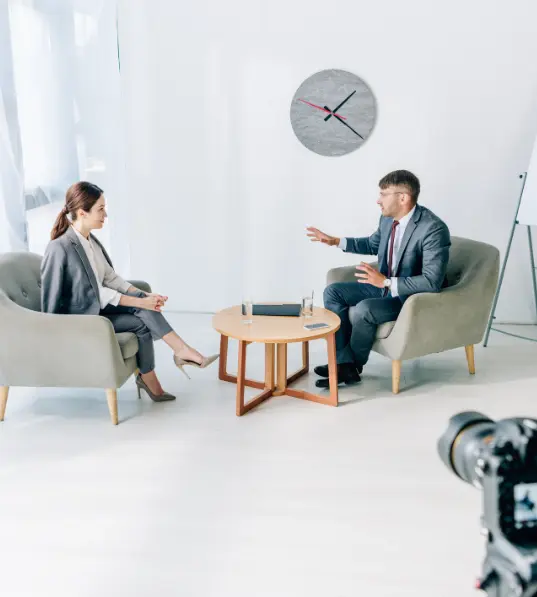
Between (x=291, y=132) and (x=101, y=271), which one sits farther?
(x=291, y=132)

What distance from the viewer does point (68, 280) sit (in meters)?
3.04

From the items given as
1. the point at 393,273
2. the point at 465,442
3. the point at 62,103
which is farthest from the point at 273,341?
the point at 62,103

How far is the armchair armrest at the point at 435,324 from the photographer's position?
10.9 ft

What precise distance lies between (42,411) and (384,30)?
10.5 feet

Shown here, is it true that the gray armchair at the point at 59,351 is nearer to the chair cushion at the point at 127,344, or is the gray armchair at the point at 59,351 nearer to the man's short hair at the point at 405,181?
the chair cushion at the point at 127,344

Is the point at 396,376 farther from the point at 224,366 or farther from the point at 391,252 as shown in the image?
the point at 224,366

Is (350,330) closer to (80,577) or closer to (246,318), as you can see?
(246,318)

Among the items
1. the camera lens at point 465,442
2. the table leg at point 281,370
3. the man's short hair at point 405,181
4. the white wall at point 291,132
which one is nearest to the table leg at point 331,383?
the table leg at point 281,370

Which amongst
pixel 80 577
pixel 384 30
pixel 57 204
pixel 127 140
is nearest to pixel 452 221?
pixel 384 30

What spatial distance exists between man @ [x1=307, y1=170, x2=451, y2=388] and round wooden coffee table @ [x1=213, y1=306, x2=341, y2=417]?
17 centimetres

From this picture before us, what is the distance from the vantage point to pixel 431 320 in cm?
337

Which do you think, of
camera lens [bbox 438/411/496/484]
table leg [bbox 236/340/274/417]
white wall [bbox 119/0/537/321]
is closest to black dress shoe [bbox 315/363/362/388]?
table leg [bbox 236/340/274/417]

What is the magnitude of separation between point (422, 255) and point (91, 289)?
1703 millimetres

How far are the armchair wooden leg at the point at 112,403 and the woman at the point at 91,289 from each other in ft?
0.83
